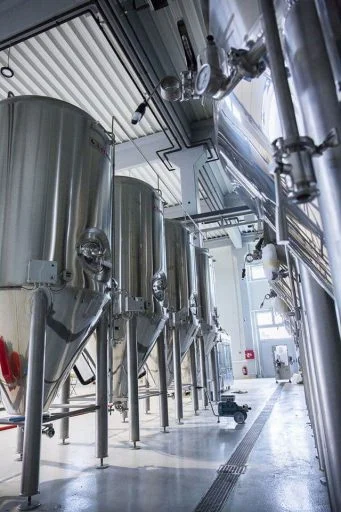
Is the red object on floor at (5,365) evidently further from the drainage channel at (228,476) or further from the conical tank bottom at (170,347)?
the conical tank bottom at (170,347)

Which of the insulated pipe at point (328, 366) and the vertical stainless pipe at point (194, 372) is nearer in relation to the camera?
the insulated pipe at point (328, 366)

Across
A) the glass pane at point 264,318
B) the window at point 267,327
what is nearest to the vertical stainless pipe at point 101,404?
the window at point 267,327

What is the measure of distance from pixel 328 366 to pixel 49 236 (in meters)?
1.63

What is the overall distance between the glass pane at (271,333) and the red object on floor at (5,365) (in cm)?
1352

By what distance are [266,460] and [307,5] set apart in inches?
111

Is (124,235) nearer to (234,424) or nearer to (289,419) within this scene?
(234,424)

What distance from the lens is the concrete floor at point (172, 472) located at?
1.94 metres

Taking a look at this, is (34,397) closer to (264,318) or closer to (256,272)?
(264,318)

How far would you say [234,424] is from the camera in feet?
13.8

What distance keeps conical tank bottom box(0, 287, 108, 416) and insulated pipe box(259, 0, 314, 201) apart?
5.78 feet

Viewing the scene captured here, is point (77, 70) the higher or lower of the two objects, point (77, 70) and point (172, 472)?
the higher

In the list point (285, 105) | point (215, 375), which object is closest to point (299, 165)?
point (285, 105)

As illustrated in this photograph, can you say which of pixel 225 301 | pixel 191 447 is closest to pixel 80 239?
pixel 191 447

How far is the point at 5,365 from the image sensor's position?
2088mm
